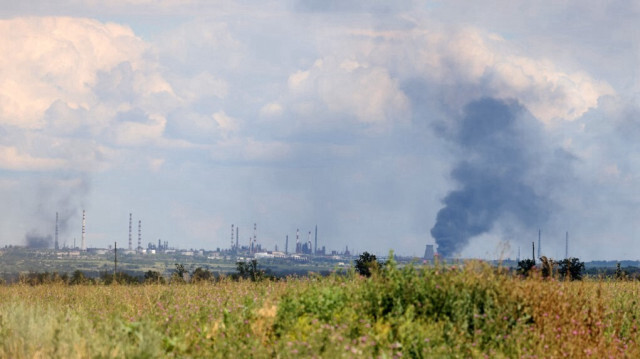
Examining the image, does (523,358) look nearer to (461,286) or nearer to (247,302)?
(461,286)

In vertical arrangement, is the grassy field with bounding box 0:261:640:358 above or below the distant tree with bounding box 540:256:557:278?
below

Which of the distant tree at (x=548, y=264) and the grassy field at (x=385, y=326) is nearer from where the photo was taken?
the grassy field at (x=385, y=326)

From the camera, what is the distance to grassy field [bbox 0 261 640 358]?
10664mm

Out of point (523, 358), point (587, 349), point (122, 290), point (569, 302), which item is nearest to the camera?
point (523, 358)

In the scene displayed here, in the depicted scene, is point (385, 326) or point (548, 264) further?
point (548, 264)

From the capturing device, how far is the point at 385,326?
11.3 metres

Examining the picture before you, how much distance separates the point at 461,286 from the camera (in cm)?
1252

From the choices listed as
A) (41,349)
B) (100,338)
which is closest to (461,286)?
(100,338)

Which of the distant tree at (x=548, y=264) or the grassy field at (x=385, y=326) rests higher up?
the distant tree at (x=548, y=264)

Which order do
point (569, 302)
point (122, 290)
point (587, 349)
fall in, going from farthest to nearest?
1. point (122, 290)
2. point (569, 302)
3. point (587, 349)

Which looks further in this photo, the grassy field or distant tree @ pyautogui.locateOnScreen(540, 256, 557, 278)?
distant tree @ pyautogui.locateOnScreen(540, 256, 557, 278)

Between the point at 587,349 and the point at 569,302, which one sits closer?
the point at 587,349

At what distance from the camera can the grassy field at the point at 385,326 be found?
420 inches

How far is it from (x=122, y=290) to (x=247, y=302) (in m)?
9.57
